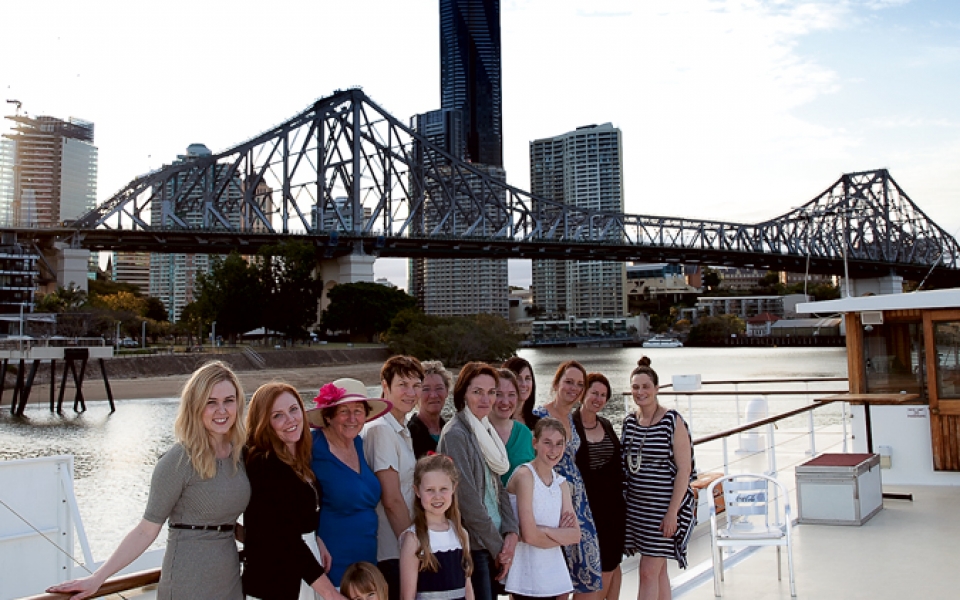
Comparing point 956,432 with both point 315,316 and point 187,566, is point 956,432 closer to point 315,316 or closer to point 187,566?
point 187,566

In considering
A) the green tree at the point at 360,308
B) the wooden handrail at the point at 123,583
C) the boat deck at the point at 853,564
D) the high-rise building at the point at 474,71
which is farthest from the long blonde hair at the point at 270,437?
the high-rise building at the point at 474,71

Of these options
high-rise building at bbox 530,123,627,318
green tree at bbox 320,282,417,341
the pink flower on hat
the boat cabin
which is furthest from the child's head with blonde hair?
high-rise building at bbox 530,123,627,318

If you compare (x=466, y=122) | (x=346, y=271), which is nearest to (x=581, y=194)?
(x=466, y=122)

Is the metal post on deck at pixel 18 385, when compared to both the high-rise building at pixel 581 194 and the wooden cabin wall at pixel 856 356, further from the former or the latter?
the high-rise building at pixel 581 194

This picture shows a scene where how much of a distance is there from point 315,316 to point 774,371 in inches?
1079

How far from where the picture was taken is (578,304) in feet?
456

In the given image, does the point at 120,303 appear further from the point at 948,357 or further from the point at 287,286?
the point at 948,357

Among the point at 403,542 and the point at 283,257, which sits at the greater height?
the point at 283,257

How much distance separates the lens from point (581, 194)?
13975 cm

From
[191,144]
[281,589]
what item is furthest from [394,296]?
[191,144]

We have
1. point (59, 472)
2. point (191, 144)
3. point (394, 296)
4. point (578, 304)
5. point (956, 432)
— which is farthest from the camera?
point (578, 304)

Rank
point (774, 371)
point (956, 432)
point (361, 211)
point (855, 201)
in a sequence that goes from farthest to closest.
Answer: point (855, 201)
point (361, 211)
point (774, 371)
point (956, 432)

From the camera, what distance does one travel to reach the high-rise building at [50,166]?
4471 inches

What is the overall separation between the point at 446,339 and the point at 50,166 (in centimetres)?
9485
